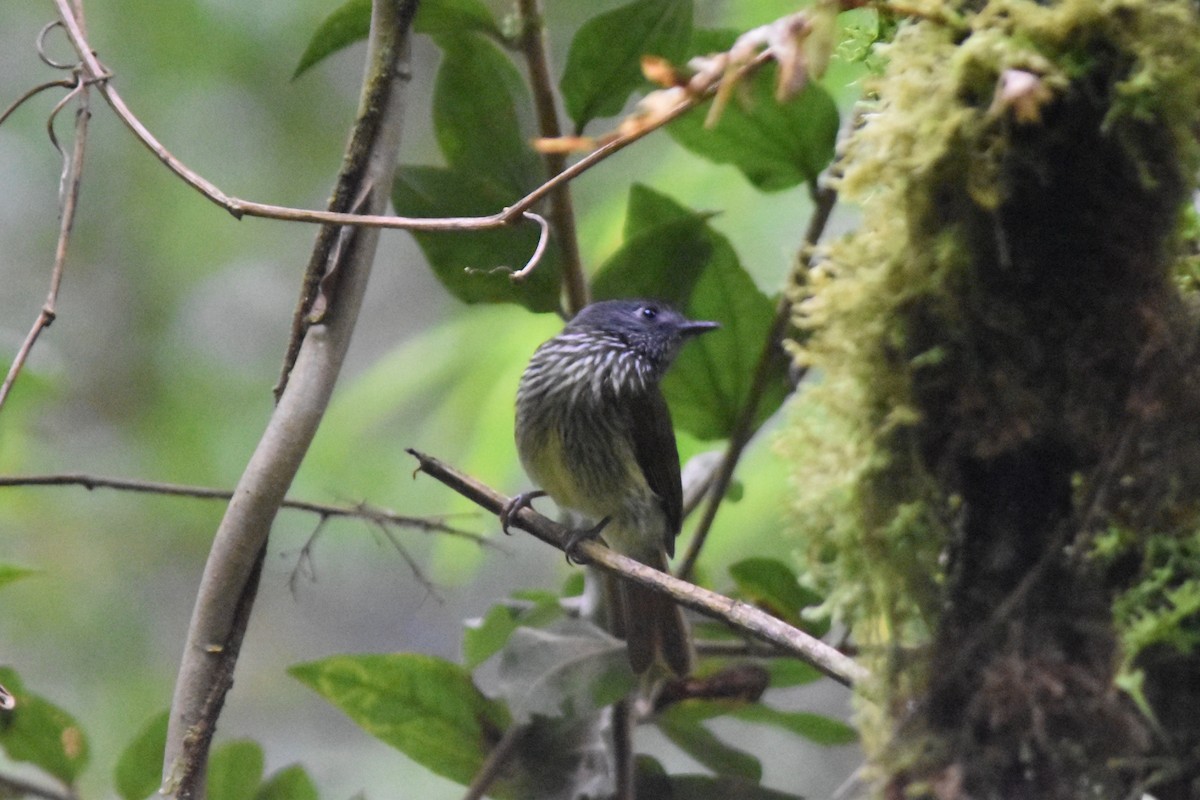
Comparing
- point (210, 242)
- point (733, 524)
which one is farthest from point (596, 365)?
point (210, 242)

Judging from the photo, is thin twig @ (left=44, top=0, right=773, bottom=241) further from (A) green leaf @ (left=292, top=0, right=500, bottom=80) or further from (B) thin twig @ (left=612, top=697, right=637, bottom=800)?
(B) thin twig @ (left=612, top=697, right=637, bottom=800)

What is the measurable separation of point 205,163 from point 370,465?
183cm

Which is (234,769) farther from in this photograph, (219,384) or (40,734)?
(219,384)

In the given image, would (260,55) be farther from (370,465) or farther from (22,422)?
(22,422)

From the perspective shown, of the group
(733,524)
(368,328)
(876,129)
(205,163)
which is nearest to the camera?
(876,129)

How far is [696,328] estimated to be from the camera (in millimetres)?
2781

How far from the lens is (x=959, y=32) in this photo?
1.29 metres

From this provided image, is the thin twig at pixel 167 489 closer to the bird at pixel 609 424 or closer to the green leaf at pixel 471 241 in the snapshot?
the green leaf at pixel 471 241

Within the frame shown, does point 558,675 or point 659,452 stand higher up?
point 659,452

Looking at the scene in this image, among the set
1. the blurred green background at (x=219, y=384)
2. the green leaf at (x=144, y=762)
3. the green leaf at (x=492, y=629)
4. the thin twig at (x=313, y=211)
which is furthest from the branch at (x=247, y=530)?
the blurred green background at (x=219, y=384)

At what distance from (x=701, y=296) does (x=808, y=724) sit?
3.21 ft

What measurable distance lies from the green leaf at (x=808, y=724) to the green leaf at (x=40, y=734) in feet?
4.71

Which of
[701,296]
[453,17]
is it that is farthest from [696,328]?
[453,17]

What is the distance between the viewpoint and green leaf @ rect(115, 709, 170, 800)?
252cm
